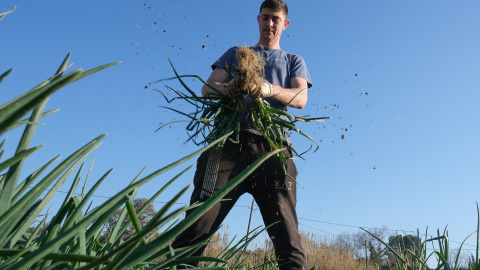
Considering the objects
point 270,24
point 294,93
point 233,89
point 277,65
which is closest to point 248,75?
point 233,89

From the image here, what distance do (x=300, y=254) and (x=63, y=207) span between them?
2050 millimetres

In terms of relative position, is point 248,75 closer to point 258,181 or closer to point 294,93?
point 294,93

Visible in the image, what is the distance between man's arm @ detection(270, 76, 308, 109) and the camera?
2.58 meters

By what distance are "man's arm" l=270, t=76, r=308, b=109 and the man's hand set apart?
0.21 meters

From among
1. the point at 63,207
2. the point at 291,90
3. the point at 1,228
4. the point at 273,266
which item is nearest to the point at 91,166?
the point at 63,207

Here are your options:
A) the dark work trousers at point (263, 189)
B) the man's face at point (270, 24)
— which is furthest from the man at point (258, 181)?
the man's face at point (270, 24)

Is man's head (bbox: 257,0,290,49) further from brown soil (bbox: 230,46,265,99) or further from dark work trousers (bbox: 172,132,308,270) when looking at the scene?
dark work trousers (bbox: 172,132,308,270)

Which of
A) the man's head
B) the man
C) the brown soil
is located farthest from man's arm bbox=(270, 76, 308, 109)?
the man's head

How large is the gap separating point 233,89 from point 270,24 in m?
0.78

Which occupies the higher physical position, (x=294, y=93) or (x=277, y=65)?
(x=277, y=65)

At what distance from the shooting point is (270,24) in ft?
9.93

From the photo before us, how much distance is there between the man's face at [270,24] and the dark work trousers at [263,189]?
79cm

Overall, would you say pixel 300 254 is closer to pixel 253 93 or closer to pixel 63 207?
pixel 253 93

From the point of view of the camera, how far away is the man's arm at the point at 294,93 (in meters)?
2.58
